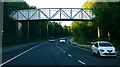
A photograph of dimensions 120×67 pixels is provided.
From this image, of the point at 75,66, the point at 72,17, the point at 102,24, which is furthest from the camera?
the point at 72,17

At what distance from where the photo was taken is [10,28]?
9519cm

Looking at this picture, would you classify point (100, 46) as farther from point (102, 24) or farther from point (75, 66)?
point (102, 24)

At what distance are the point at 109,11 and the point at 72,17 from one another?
31837 millimetres

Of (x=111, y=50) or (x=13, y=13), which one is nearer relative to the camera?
(x=111, y=50)

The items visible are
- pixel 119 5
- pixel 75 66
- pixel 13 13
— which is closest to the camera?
pixel 75 66

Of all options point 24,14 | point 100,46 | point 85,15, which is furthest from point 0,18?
point 100,46

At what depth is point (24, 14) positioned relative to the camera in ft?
292

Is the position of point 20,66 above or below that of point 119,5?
below

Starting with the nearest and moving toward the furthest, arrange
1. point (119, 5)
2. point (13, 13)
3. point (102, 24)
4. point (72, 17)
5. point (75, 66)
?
point (75, 66) < point (119, 5) < point (102, 24) < point (72, 17) < point (13, 13)

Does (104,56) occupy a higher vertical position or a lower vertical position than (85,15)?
lower

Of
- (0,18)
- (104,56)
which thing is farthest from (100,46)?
(0,18)

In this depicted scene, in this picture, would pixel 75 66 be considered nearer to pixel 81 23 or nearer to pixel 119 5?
pixel 119 5

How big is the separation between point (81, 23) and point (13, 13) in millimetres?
19486

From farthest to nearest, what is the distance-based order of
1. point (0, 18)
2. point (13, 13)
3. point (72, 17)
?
point (13, 13), point (72, 17), point (0, 18)
